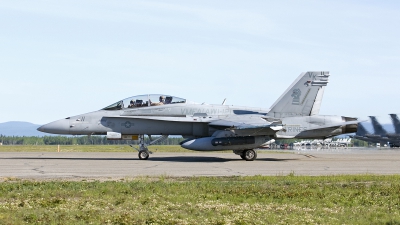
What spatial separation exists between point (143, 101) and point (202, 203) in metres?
16.6

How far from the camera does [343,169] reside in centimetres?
2145

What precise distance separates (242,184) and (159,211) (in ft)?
15.5

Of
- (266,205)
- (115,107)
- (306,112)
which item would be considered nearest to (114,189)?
(266,205)

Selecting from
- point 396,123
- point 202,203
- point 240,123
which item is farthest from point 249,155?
point 396,123

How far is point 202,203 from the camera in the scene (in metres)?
11.2

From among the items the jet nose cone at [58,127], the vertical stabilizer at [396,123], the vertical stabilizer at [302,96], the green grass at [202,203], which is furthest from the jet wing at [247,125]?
the vertical stabilizer at [396,123]

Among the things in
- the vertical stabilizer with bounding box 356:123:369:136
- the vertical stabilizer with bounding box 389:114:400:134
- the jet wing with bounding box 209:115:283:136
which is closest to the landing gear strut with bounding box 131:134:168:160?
the jet wing with bounding box 209:115:283:136

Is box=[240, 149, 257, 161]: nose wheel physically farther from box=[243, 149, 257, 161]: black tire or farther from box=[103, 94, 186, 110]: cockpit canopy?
box=[103, 94, 186, 110]: cockpit canopy

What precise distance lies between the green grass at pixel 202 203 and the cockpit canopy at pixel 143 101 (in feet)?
42.3

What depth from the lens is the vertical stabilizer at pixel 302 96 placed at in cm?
2791

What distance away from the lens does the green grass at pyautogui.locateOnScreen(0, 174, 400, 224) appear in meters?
9.46

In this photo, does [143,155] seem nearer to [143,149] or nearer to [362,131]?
[143,149]

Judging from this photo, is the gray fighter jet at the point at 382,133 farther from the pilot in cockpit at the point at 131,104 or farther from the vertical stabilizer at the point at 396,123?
the pilot in cockpit at the point at 131,104

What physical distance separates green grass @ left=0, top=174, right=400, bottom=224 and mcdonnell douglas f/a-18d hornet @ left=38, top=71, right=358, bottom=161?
11.6 metres
